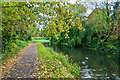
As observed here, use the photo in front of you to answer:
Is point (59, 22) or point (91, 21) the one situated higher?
point (91, 21)

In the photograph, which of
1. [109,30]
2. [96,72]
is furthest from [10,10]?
[109,30]

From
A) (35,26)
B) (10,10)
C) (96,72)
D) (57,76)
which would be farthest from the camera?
(96,72)

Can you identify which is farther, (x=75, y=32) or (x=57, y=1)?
(x=75, y=32)

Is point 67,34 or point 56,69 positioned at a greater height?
point 67,34

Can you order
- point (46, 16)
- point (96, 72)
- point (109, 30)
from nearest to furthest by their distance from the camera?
point (46, 16) → point (96, 72) → point (109, 30)

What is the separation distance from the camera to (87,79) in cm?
579

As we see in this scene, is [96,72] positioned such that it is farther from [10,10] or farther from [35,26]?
[10,10]

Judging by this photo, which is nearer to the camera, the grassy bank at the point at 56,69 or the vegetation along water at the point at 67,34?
the vegetation along water at the point at 67,34

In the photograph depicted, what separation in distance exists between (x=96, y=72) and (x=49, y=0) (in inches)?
211

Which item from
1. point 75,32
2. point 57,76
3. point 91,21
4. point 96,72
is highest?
point 91,21

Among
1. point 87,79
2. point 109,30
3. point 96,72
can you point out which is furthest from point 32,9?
point 109,30

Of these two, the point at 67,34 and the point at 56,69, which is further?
the point at 56,69

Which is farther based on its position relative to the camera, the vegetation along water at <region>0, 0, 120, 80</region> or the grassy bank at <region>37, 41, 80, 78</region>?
the grassy bank at <region>37, 41, 80, 78</region>

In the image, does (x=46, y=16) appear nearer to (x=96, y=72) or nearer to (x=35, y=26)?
(x=35, y=26)
